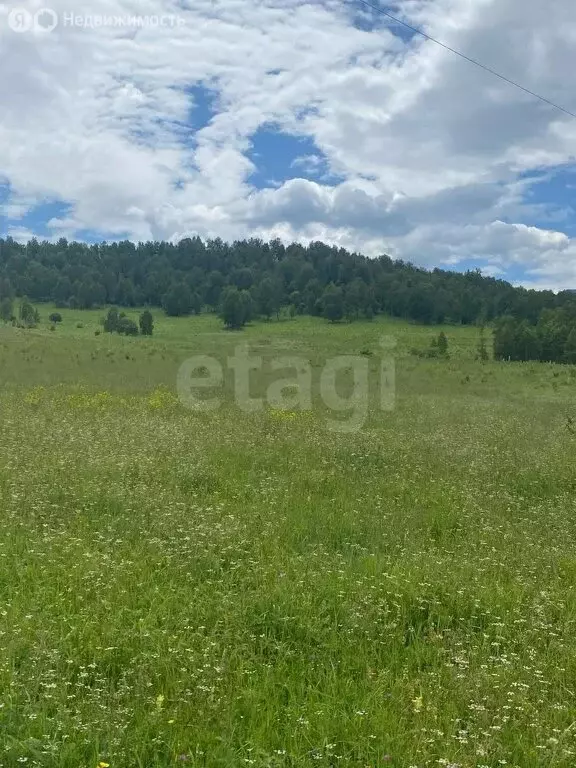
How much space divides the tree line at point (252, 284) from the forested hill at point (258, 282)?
0.18 metres

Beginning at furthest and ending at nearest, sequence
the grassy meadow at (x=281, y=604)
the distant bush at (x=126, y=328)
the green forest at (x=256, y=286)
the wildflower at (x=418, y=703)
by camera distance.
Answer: the green forest at (x=256, y=286) < the distant bush at (x=126, y=328) < the wildflower at (x=418, y=703) < the grassy meadow at (x=281, y=604)

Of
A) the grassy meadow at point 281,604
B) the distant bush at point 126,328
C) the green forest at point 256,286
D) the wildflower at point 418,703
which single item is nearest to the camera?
the grassy meadow at point 281,604

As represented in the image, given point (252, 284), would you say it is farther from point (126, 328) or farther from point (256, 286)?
point (126, 328)

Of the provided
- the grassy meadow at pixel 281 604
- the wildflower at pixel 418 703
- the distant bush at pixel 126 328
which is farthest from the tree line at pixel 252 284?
the wildflower at pixel 418 703

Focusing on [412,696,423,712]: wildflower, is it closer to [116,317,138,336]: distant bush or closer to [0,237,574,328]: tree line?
[116,317,138,336]: distant bush

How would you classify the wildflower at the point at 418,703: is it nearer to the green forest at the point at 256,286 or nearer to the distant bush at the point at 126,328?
the distant bush at the point at 126,328

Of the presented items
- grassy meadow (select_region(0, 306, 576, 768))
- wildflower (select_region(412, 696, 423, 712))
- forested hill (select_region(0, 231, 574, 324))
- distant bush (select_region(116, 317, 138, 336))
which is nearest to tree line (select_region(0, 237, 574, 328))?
forested hill (select_region(0, 231, 574, 324))

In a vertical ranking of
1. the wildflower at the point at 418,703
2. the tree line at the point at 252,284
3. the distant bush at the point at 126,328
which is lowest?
the wildflower at the point at 418,703

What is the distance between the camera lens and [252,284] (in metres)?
126

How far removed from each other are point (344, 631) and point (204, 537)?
2.31 meters

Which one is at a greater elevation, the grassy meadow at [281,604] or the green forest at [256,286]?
the green forest at [256,286]

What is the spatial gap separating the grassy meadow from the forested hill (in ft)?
288

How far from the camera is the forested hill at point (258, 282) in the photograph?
10694 cm

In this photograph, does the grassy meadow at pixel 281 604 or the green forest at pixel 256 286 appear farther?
the green forest at pixel 256 286
